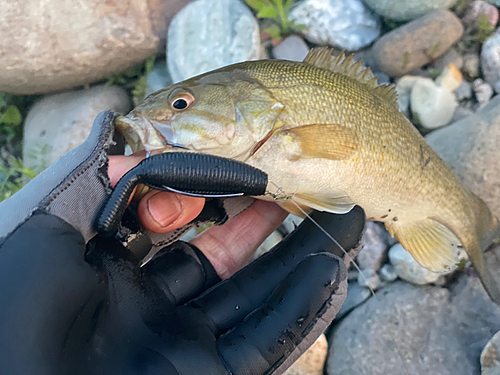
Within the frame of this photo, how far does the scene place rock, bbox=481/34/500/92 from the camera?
2867 mm

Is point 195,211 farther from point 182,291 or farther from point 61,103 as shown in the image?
point 61,103

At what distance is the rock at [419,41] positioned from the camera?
286 centimetres

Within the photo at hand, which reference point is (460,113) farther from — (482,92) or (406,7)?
(406,7)

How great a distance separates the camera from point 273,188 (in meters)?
1.62

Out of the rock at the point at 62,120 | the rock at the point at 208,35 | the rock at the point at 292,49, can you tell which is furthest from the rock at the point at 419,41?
the rock at the point at 62,120

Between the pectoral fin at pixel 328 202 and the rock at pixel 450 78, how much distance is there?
1921 millimetres

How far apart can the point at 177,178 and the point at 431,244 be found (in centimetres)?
174

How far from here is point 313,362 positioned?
244 centimetres

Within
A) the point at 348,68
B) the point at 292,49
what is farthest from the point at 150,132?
the point at 292,49

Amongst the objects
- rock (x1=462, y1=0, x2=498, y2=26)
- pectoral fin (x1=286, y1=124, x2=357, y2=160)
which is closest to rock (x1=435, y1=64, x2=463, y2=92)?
rock (x1=462, y1=0, x2=498, y2=26)

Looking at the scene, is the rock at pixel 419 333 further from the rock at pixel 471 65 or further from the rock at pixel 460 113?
the rock at pixel 471 65

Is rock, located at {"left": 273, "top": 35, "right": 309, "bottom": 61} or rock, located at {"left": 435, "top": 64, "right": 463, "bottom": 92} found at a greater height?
rock, located at {"left": 273, "top": 35, "right": 309, "bottom": 61}

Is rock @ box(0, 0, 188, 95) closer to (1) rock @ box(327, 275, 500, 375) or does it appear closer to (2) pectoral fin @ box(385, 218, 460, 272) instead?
(2) pectoral fin @ box(385, 218, 460, 272)

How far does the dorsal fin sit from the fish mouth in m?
0.88
